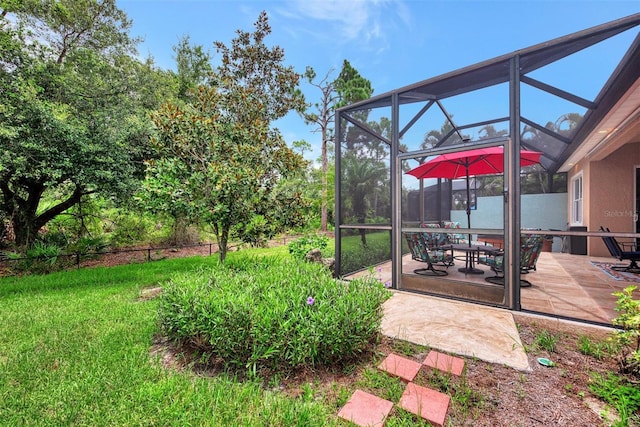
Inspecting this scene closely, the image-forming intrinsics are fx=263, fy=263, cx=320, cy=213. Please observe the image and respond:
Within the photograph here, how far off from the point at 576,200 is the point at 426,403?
968 centimetres

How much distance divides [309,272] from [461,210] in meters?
5.96

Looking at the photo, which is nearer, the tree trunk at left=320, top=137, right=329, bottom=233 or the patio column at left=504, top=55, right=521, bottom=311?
the patio column at left=504, top=55, right=521, bottom=311

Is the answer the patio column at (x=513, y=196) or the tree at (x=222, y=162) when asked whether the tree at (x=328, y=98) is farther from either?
the patio column at (x=513, y=196)

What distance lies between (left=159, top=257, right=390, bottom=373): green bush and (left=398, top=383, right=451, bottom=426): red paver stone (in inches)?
21.3

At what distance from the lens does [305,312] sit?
7.52 ft

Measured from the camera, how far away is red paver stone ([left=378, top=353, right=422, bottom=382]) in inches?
83.3

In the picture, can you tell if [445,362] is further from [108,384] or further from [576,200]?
[576,200]

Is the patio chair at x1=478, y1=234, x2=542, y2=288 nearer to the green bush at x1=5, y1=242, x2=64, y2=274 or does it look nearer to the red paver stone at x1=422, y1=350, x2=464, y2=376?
the red paver stone at x1=422, y1=350, x2=464, y2=376

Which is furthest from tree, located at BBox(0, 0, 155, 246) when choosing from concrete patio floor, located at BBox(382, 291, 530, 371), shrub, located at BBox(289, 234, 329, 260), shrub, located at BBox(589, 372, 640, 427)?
shrub, located at BBox(589, 372, 640, 427)

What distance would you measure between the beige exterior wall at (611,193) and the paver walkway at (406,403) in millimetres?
7598

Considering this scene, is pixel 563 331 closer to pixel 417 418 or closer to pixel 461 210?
pixel 417 418

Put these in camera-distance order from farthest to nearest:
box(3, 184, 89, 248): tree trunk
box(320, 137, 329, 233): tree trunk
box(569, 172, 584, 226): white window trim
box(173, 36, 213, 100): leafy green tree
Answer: box(320, 137, 329, 233): tree trunk → box(173, 36, 213, 100): leafy green tree → box(569, 172, 584, 226): white window trim → box(3, 184, 89, 248): tree trunk

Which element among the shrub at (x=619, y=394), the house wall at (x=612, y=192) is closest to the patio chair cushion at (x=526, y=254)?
the shrub at (x=619, y=394)

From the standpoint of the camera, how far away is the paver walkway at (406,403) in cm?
169
